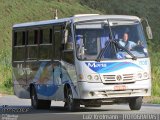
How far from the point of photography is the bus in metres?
21.5

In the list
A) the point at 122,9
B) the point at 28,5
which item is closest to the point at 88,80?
the point at 28,5

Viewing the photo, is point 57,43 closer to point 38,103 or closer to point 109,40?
point 109,40

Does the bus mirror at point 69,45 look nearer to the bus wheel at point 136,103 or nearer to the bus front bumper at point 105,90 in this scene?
the bus front bumper at point 105,90

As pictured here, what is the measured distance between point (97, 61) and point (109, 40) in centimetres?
85

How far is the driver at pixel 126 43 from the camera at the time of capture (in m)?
22.1

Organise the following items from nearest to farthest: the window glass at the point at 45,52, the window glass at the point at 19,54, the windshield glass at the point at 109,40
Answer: the windshield glass at the point at 109,40 → the window glass at the point at 45,52 → the window glass at the point at 19,54

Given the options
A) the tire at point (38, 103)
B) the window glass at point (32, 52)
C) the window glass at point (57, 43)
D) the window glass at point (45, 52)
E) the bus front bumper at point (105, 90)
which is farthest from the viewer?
the tire at point (38, 103)

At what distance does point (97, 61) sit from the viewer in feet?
71.0

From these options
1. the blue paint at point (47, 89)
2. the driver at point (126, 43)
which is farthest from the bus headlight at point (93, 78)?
the blue paint at point (47, 89)

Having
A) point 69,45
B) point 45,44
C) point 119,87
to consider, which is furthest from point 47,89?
point 119,87

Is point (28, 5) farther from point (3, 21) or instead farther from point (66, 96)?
point (66, 96)

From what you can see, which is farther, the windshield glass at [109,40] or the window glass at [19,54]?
the window glass at [19,54]

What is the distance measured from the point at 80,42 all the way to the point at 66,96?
6.01 ft

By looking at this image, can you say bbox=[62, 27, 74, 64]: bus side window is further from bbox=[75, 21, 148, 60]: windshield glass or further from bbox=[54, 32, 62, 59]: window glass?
bbox=[54, 32, 62, 59]: window glass
